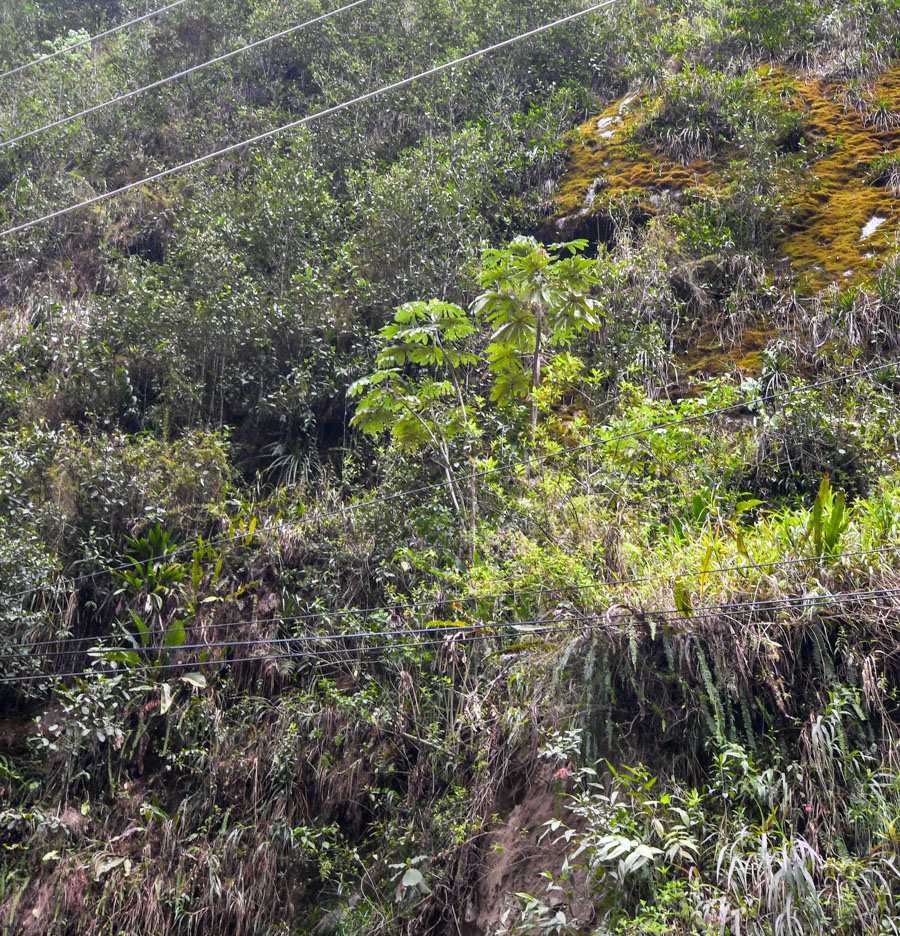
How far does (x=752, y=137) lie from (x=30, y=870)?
12.1 meters

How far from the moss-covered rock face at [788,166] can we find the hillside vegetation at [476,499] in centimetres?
7

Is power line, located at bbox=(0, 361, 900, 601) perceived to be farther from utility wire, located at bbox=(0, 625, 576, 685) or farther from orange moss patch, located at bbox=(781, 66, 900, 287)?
orange moss patch, located at bbox=(781, 66, 900, 287)

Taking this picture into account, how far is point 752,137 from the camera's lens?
12023mm

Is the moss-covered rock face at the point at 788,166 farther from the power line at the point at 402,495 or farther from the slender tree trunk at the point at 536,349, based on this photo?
the slender tree trunk at the point at 536,349

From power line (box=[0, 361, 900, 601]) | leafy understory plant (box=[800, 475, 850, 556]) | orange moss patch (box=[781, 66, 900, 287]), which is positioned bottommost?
orange moss patch (box=[781, 66, 900, 287])

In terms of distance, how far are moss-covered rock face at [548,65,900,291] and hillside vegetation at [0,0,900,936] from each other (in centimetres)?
7

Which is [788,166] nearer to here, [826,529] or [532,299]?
[532,299]

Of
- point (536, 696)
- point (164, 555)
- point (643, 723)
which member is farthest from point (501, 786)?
point (164, 555)

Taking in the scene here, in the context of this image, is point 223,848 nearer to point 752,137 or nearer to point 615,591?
point 615,591

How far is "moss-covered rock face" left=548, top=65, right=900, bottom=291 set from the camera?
10680 millimetres

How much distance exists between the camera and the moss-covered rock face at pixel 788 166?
1068 centimetres

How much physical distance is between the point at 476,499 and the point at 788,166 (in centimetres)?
706

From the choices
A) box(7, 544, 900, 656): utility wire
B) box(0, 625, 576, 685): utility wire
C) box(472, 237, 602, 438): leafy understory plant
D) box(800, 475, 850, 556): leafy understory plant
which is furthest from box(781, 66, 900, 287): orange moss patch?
box(0, 625, 576, 685): utility wire

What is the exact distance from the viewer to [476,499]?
802cm
